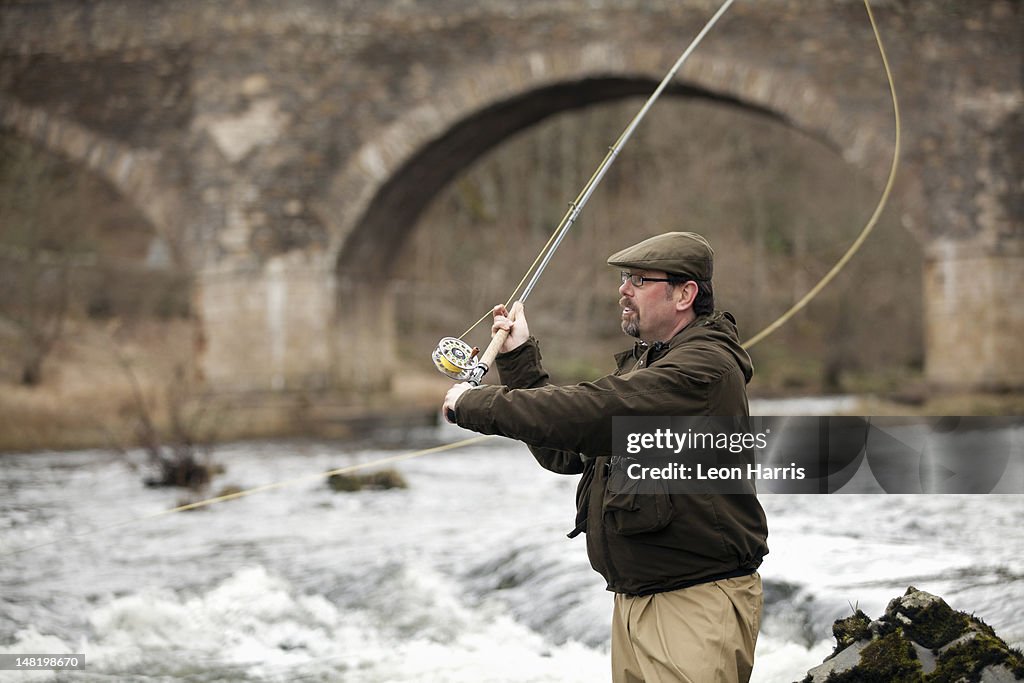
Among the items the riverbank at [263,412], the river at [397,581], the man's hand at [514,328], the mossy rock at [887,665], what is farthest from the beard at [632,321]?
the riverbank at [263,412]

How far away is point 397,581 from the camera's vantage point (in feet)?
21.6

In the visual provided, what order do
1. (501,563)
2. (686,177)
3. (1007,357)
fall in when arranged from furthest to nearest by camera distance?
(686,177) → (1007,357) → (501,563)

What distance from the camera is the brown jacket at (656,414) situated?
263cm

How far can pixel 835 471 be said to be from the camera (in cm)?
387

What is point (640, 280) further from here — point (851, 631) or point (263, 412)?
point (263, 412)

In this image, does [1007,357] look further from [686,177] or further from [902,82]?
[686,177]

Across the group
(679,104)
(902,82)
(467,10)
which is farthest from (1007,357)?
(679,104)

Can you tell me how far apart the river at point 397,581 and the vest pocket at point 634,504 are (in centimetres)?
203

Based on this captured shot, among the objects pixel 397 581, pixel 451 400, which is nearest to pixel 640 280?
pixel 451 400

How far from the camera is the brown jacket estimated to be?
104 inches

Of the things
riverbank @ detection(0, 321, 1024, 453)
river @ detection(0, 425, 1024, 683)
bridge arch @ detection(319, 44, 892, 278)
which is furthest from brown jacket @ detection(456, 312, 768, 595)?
bridge arch @ detection(319, 44, 892, 278)

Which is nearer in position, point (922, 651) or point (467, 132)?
point (922, 651)

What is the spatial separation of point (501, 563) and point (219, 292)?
7884 mm

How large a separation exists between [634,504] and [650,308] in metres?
0.44
